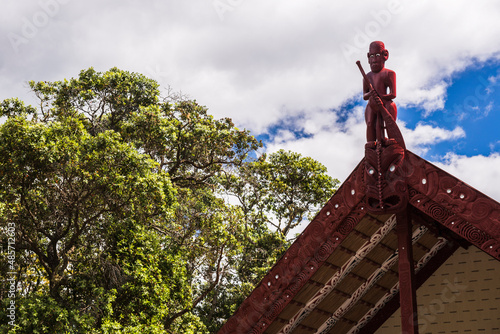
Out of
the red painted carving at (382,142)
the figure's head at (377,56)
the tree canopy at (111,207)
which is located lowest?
the red painted carving at (382,142)

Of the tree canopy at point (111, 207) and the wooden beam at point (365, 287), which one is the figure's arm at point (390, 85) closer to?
the wooden beam at point (365, 287)

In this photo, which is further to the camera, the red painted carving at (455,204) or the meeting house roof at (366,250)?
the meeting house roof at (366,250)

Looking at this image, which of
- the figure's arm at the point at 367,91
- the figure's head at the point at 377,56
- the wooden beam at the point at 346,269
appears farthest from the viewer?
the wooden beam at the point at 346,269

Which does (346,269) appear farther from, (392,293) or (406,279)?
(392,293)

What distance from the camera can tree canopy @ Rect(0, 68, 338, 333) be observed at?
1639cm

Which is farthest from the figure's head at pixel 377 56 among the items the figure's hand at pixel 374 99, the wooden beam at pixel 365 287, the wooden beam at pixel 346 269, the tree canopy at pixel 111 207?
the tree canopy at pixel 111 207

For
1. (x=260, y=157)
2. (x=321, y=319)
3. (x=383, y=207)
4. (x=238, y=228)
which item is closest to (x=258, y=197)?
(x=260, y=157)

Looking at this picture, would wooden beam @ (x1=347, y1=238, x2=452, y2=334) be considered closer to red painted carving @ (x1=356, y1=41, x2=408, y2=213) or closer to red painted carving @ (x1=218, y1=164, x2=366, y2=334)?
red painted carving @ (x1=218, y1=164, x2=366, y2=334)

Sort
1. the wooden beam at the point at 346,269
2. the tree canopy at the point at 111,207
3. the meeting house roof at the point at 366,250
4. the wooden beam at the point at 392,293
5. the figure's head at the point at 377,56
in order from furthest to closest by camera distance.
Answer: the tree canopy at the point at 111,207, the wooden beam at the point at 392,293, the wooden beam at the point at 346,269, the figure's head at the point at 377,56, the meeting house roof at the point at 366,250

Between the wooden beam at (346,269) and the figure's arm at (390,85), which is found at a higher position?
the figure's arm at (390,85)

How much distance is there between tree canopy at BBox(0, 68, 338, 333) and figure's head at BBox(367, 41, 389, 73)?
35.1ft

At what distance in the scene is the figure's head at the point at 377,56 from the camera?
7.47 m

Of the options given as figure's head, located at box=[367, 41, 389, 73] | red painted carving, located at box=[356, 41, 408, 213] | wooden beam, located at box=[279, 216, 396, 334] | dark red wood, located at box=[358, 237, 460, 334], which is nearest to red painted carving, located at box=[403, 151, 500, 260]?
red painted carving, located at box=[356, 41, 408, 213]

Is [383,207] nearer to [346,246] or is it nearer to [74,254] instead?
[346,246]
